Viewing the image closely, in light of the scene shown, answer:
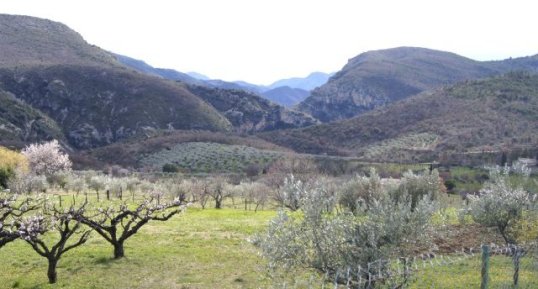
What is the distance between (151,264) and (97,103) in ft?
515

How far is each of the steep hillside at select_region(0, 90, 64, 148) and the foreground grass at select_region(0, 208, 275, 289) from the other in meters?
111

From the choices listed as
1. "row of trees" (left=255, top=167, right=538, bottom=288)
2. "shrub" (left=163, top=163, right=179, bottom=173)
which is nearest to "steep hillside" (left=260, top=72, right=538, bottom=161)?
"shrub" (left=163, top=163, right=179, bottom=173)

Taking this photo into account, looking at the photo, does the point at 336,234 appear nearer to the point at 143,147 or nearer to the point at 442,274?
the point at 442,274

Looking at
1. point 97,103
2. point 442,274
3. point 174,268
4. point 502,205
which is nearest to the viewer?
point 502,205

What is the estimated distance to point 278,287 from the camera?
11641 millimetres

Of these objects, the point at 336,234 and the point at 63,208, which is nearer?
the point at 336,234

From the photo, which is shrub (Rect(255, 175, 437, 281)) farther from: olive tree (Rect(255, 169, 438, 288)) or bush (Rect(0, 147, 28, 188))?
bush (Rect(0, 147, 28, 188))

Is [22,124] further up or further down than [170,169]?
further up

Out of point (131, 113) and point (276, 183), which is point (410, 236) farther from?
point (131, 113)

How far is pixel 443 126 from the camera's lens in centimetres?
12825

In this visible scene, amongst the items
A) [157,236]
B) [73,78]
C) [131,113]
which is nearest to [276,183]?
[157,236]

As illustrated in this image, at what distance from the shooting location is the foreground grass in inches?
790

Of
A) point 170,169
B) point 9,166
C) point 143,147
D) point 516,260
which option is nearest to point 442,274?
point 516,260

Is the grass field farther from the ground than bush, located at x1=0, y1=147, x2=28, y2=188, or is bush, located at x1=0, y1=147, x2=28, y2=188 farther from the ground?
bush, located at x1=0, y1=147, x2=28, y2=188
